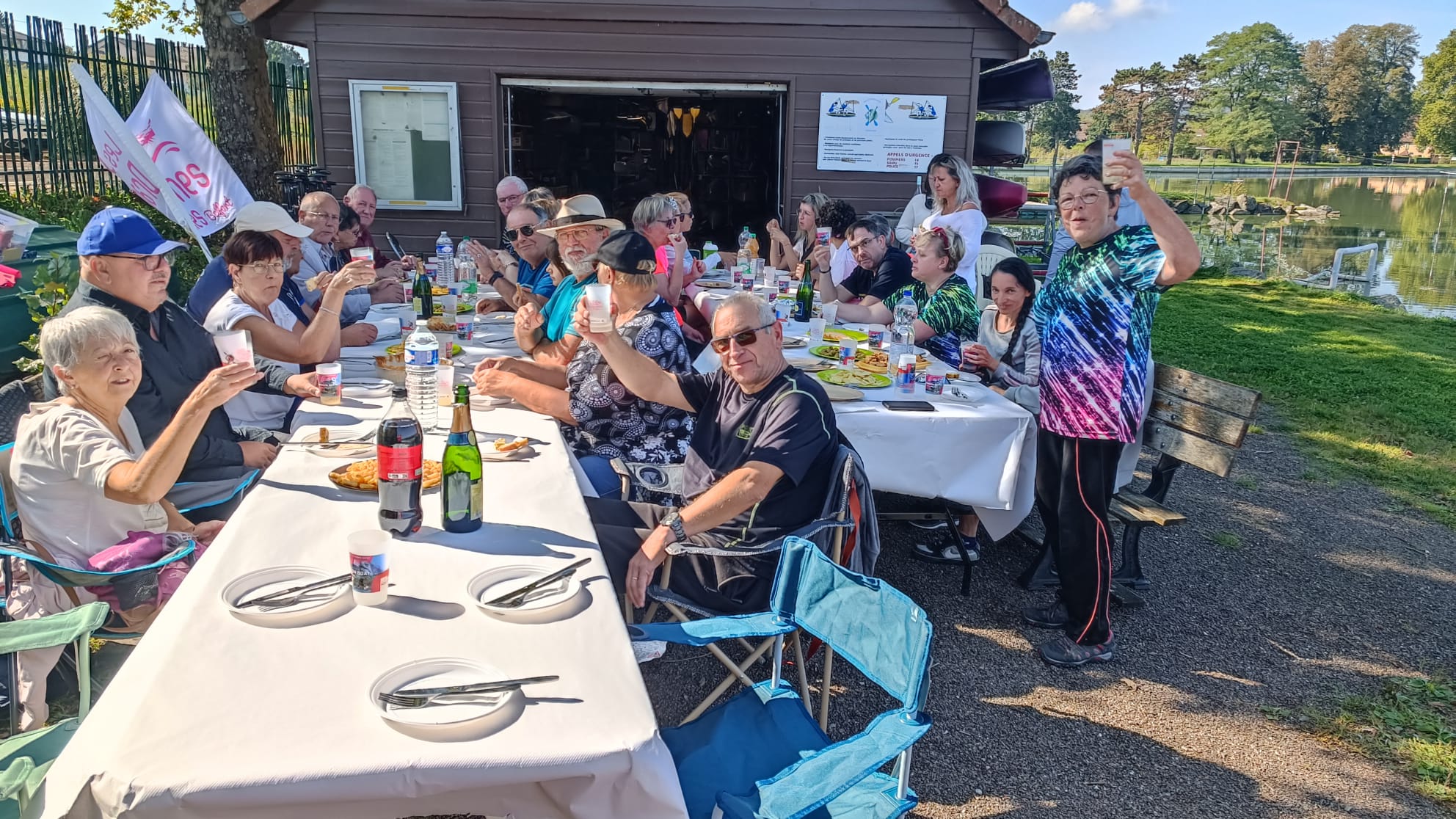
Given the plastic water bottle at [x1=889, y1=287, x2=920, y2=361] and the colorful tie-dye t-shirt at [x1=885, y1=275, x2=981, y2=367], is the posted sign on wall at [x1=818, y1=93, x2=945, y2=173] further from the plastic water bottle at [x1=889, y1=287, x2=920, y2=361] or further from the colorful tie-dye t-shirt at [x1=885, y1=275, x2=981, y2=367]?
the plastic water bottle at [x1=889, y1=287, x2=920, y2=361]

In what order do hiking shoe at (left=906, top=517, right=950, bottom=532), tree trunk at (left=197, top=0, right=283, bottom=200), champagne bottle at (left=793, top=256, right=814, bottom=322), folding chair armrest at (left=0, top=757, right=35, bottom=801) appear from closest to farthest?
folding chair armrest at (left=0, top=757, right=35, bottom=801) → hiking shoe at (left=906, top=517, right=950, bottom=532) → champagne bottle at (left=793, top=256, right=814, bottom=322) → tree trunk at (left=197, top=0, right=283, bottom=200)

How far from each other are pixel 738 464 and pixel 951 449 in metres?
1.18

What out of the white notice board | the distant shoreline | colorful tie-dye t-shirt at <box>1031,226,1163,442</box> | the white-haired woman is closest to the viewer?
the white-haired woman

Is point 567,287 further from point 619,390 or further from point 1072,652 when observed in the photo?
point 1072,652

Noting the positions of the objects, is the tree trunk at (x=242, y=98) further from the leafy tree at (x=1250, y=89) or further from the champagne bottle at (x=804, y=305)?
the leafy tree at (x=1250, y=89)

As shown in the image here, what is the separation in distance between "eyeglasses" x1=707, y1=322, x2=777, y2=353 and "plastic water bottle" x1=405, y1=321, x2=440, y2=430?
3.55 ft

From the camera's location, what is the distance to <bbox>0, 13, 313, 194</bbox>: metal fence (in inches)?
371

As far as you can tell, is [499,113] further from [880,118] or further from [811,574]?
[811,574]

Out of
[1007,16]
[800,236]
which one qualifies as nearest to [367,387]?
[800,236]

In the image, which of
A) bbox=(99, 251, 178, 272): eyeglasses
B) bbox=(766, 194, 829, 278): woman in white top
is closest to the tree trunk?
bbox=(766, 194, 829, 278): woman in white top

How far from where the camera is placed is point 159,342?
3.26 m

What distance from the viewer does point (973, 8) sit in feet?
30.4

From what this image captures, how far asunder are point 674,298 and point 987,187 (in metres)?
7.07

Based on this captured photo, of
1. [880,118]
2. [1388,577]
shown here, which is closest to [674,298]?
[1388,577]
